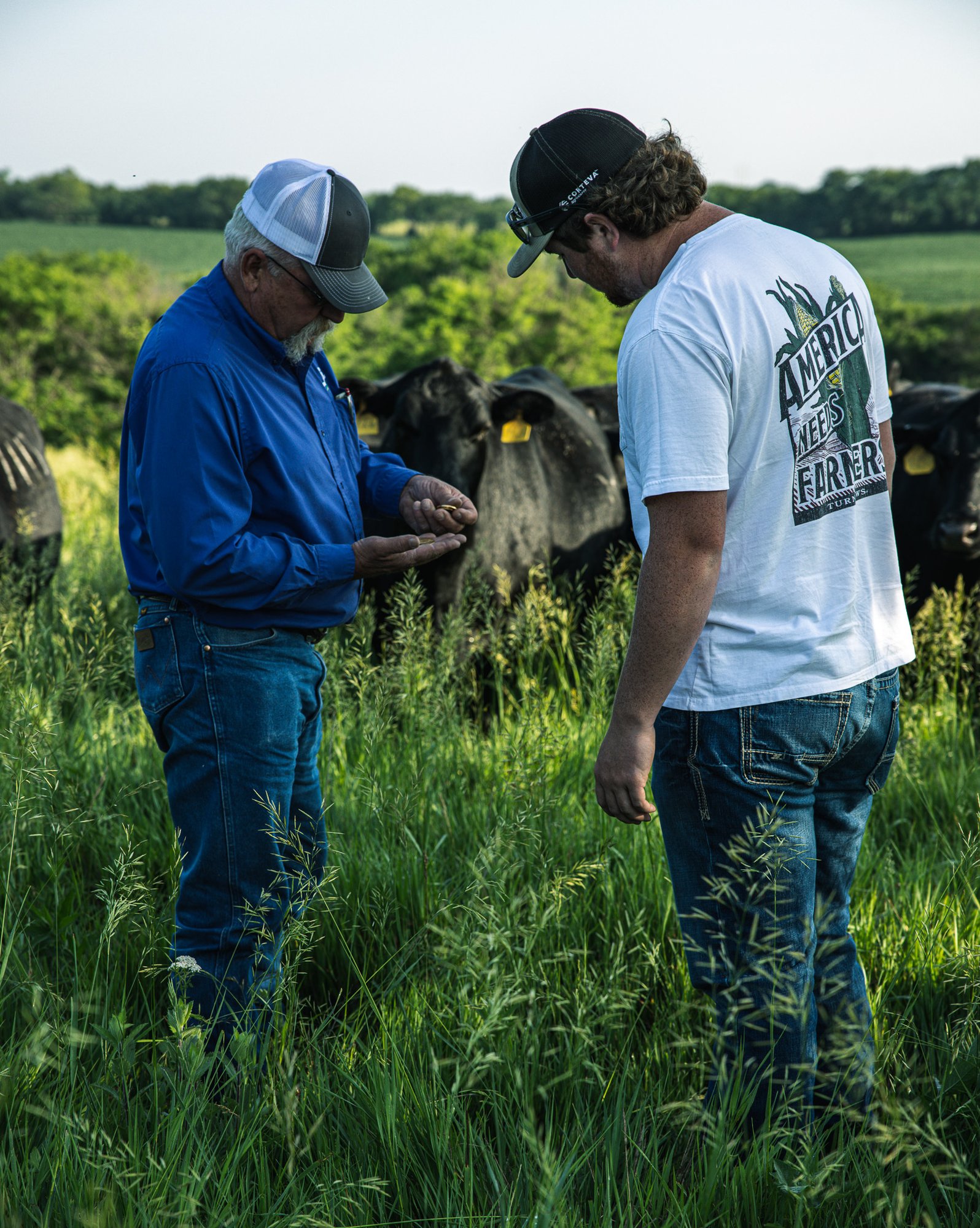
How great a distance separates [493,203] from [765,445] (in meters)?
72.1

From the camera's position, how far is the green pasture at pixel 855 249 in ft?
163

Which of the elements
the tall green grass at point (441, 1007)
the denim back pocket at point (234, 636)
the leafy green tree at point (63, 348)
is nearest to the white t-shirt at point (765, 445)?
the tall green grass at point (441, 1007)

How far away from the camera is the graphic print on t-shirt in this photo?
1908 mm

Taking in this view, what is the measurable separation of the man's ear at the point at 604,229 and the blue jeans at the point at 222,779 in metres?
1.23

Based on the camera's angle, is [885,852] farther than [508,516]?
No

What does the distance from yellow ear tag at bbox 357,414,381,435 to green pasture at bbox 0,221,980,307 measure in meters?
45.7

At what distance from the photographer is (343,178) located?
259cm

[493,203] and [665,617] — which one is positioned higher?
[493,203]

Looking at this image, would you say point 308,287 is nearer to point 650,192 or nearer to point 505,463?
point 650,192

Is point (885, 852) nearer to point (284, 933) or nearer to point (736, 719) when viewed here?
point (736, 719)

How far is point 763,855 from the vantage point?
1847 mm

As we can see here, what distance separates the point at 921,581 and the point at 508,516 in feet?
8.69

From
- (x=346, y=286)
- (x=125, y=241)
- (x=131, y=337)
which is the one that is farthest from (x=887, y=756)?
(x=125, y=241)

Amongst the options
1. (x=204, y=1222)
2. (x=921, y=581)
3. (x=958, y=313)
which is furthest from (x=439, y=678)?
(x=958, y=313)
